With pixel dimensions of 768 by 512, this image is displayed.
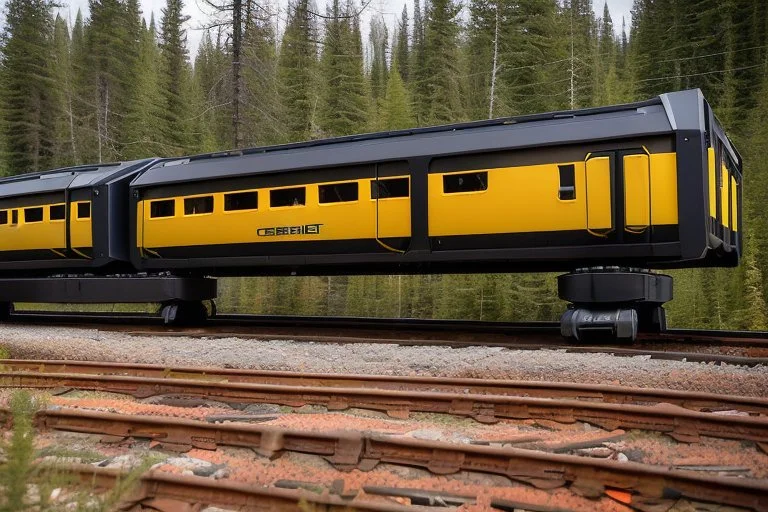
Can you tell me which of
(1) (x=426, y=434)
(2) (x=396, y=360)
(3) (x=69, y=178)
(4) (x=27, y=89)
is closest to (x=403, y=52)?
(4) (x=27, y=89)

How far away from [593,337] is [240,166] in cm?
668

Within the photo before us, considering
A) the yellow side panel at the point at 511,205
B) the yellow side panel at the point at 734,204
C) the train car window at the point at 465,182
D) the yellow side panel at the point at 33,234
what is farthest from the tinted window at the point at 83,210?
the yellow side panel at the point at 734,204

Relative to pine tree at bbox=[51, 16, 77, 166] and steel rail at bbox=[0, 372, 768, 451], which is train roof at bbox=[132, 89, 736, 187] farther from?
pine tree at bbox=[51, 16, 77, 166]

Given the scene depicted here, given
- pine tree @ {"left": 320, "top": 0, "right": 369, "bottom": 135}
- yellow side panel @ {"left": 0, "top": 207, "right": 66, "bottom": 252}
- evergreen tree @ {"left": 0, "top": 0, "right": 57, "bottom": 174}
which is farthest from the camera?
evergreen tree @ {"left": 0, "top": 0, "right": 57, "bottom": 174}

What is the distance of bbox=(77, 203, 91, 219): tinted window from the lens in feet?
40.6

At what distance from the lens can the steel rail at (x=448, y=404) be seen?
4496mm

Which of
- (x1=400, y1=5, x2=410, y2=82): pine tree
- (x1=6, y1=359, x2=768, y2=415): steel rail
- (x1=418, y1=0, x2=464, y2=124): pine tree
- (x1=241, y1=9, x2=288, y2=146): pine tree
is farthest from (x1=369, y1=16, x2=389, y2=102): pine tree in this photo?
(x1=6, y1=359, x2=768, y2=415): steel rail

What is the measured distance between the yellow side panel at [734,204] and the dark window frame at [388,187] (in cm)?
558

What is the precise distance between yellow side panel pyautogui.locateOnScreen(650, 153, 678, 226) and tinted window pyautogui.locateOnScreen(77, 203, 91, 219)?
34.4 feet

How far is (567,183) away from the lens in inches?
333

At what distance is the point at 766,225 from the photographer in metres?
19.1

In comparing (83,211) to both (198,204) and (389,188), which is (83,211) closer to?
(198,204)

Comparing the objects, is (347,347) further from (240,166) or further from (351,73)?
(351,73)

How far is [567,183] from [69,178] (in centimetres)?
1032
